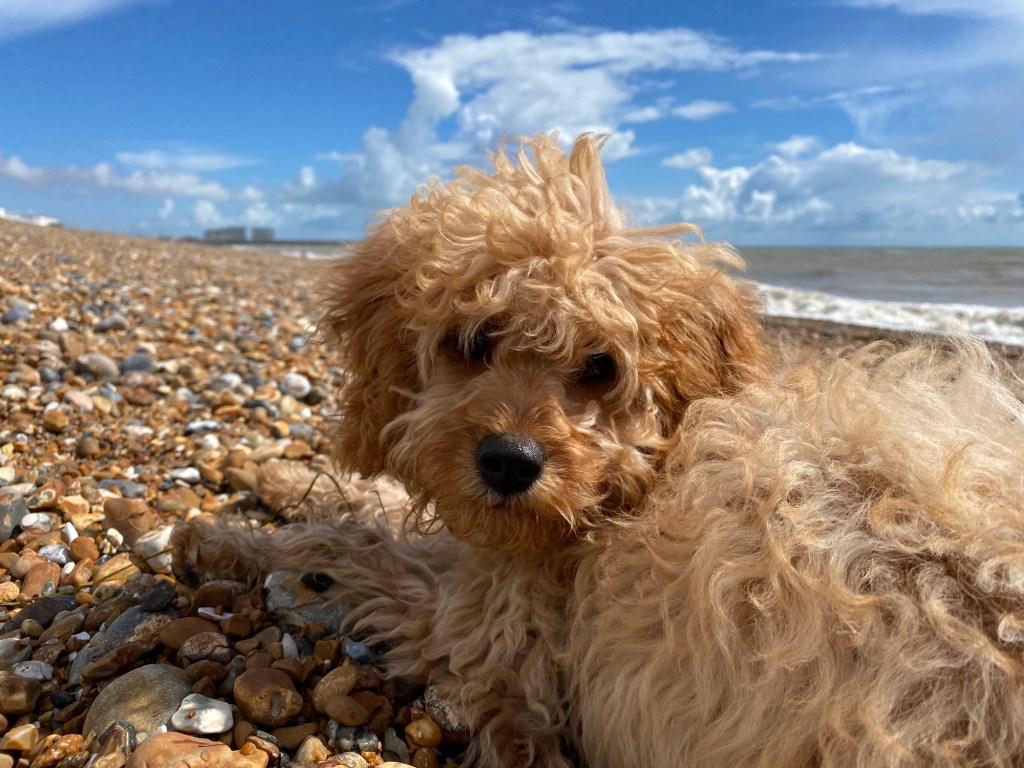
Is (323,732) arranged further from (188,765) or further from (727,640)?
(727,640)

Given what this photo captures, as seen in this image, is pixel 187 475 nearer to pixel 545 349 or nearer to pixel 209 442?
pixel 209 442

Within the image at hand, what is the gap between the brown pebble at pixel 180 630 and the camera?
2498 mm

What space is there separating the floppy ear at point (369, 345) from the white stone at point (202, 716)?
882mm

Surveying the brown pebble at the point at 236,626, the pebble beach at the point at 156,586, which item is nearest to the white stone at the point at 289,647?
the pebble beach at the point at 156,586

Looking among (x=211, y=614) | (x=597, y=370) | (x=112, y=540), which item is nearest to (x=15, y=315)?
(x=112, y=540)

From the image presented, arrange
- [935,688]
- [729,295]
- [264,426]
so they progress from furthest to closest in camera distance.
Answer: [264,426] → [729,295] → [935,688]

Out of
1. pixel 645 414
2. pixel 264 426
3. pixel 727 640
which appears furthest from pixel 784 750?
pixel 264 426

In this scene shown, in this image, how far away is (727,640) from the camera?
1716 mm

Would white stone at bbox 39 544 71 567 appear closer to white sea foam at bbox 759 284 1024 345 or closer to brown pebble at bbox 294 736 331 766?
brown pebble at bbox 294 736 331 766

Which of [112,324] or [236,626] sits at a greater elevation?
[112,324]

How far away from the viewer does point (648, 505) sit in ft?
7.20

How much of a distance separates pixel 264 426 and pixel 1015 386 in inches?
154

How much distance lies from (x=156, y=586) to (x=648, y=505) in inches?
70.0

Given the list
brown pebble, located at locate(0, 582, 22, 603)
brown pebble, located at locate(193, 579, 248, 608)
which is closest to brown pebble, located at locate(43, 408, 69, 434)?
brown pebble, located at locate(0, 582, 22, 603)
